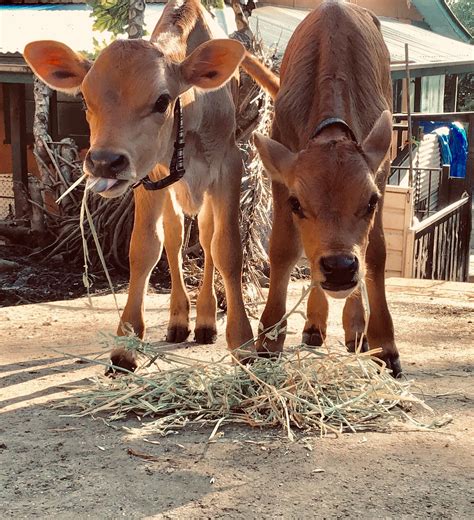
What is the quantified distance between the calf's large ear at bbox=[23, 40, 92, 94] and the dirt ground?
1.72m

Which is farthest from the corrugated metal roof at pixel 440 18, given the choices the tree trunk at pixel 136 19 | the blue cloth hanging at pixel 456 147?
→ the tree trunk at pixel 136 19

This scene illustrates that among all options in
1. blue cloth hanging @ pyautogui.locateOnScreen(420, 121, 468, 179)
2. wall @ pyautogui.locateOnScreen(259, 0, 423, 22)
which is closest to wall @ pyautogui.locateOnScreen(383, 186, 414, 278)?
blue cloth hanging @ pyautogui.locateOnScreen(420, 121, 468, 179)

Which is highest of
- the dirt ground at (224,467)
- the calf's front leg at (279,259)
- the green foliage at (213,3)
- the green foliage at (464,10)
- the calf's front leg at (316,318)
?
the green foliage at (464,10)

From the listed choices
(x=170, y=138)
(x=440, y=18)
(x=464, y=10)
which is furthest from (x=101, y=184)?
(x=464, y=10)

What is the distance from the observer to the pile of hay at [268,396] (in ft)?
14.8

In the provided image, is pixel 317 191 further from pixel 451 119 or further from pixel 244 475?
pixel 451 119

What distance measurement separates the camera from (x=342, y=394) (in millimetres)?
4766

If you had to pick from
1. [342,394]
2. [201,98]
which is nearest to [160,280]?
[201,98]

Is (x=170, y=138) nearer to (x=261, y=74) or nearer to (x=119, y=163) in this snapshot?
(x=119, y=163)

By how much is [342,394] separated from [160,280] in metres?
4.84

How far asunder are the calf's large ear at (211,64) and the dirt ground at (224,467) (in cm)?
185

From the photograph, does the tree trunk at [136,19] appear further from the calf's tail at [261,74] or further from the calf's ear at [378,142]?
the calf's ear at [378,142]

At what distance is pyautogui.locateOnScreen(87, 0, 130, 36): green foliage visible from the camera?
10102 mm

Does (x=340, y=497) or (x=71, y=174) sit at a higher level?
(x=71, y=174)
